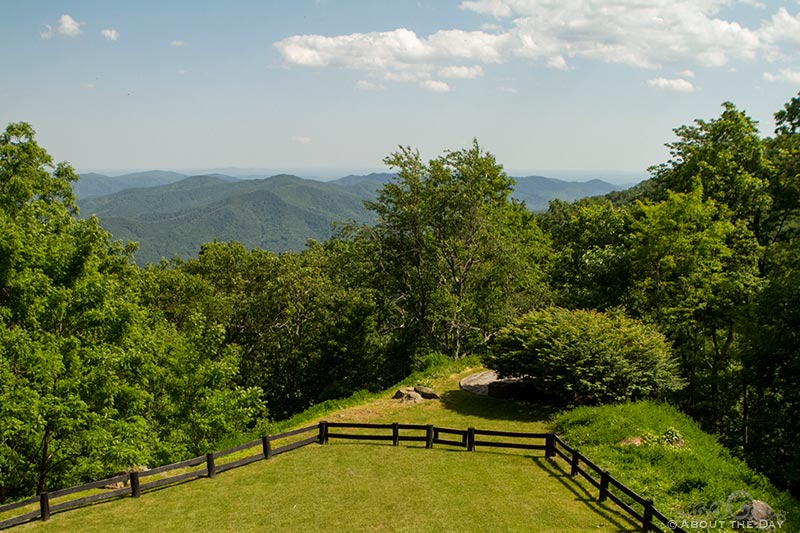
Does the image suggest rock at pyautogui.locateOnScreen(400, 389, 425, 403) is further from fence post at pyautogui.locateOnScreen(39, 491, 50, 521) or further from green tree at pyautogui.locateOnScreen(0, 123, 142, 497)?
fence post at pyautogui.locateOnScreen(39, 491, 50, 521)

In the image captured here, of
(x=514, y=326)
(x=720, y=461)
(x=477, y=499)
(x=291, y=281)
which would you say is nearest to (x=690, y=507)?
(x=720, y=461)

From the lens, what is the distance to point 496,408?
21.4 m

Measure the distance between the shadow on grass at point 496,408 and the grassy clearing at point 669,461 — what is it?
4.48ft

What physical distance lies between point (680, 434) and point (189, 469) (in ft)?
54.5

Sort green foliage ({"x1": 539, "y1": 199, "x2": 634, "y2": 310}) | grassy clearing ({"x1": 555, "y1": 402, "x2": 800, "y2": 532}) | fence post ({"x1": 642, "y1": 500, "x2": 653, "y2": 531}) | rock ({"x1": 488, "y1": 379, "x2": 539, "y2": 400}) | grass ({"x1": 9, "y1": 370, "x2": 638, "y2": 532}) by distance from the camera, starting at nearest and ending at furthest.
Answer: fence post ({"x1": 642, "y1": 500, "x2": 653, "y2": 531}) → grassy clearing ({"x1": 555, "y1": 402, "x2": 800, "y2": 532}) → grass ({"x1": 9, "y1": 370, "x2": 638, "y2": 532}) → rock ({"x1": 488, "y1": 379, "x2": 539, "y2": 400}) → green foliage ({"x1": 539, "y1": 199, "x2": 634, "y2": 310})

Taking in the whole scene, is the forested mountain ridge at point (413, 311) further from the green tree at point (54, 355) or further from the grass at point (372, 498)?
the grass at point (372, 498)

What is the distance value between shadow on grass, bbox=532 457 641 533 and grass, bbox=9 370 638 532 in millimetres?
27

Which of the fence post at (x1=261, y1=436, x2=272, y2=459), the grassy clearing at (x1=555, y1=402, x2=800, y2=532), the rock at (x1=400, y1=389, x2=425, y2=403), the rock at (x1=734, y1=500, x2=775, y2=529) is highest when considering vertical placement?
the rock at (x1=734, y1=500, x2=775, y2=529)

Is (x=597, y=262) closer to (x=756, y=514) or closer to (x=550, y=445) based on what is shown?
(x=550, y=445)

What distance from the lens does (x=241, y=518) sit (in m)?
13.4

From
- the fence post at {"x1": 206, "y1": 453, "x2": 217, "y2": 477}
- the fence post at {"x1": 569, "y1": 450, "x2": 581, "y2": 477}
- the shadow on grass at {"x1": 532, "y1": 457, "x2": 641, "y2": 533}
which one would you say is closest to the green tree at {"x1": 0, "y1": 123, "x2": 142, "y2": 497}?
the fence post at {"x1": 206, "y1": 453, "x2": 217, "y2": 477}

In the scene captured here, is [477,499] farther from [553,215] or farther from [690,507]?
[553,215]

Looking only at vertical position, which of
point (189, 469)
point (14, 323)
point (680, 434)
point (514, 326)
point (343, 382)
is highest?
point (14, 323)

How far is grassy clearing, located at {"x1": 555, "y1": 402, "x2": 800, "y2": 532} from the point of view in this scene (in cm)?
1276
